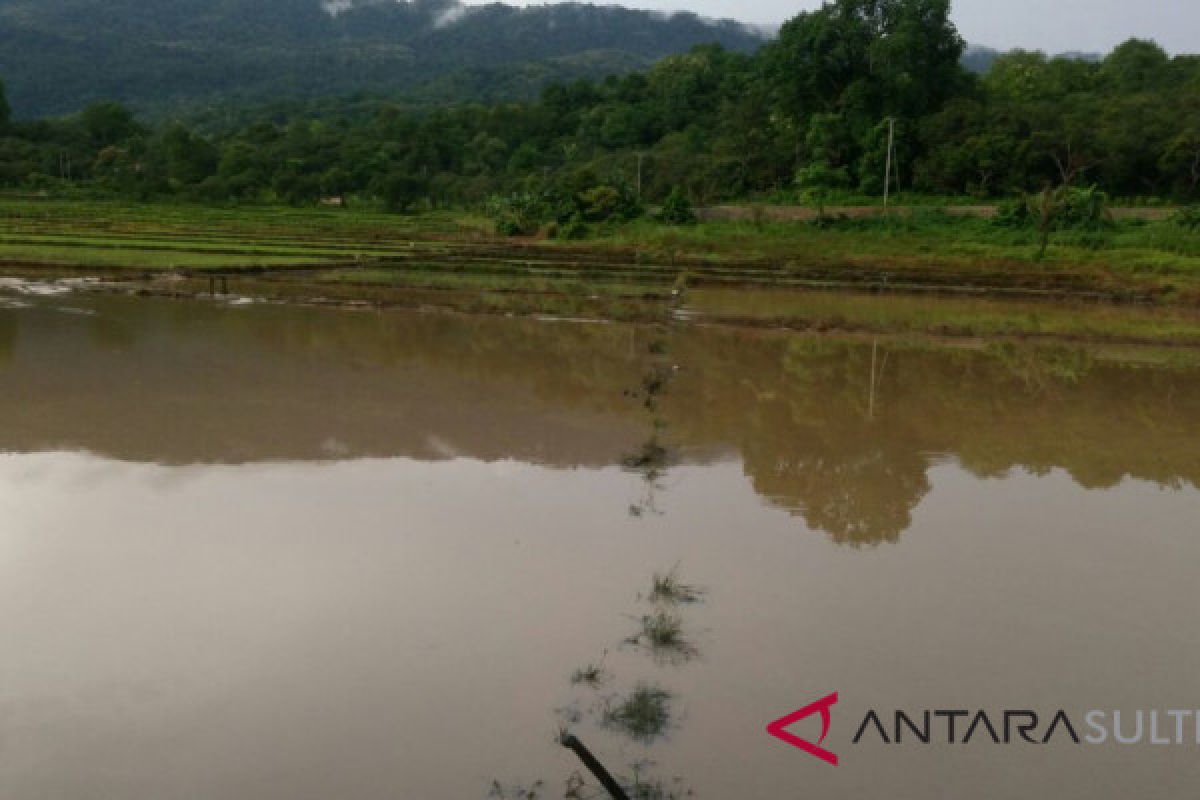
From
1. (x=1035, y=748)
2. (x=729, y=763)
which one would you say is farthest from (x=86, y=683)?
(x=1035, y=748)

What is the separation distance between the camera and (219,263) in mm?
25625

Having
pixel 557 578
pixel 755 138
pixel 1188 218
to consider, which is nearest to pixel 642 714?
pixel 557 578

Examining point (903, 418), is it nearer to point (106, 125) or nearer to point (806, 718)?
point (806, 718)

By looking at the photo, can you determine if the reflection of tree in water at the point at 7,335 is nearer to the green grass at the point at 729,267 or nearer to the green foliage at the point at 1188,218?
the green grass at the point at 729,267

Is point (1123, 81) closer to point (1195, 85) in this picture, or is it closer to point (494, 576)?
point (1195, 85)

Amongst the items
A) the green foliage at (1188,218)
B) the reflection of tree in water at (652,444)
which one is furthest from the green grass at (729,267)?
the reflection of tree in water at (652,444)

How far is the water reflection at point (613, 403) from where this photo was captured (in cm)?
951

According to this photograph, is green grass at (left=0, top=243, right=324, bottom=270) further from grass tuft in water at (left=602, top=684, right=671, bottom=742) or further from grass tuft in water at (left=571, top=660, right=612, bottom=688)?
grass tuft in water at (left=602, top=684, right=671, bottom=742)

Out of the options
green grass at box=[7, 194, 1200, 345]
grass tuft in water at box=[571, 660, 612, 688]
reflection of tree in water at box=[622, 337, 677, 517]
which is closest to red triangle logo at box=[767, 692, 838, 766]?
grass tuft in water at box=[571, 660, 612, 688]

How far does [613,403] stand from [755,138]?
125 ft

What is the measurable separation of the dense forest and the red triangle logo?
34555 millimetres

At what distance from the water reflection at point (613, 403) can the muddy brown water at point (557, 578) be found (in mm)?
76

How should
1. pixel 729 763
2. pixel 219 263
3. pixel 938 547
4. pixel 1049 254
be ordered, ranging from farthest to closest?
pixel 1049 254 → pixel 219 263 → pixel 938 547 → pixel 729 763

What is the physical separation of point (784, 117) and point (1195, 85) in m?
18.5
